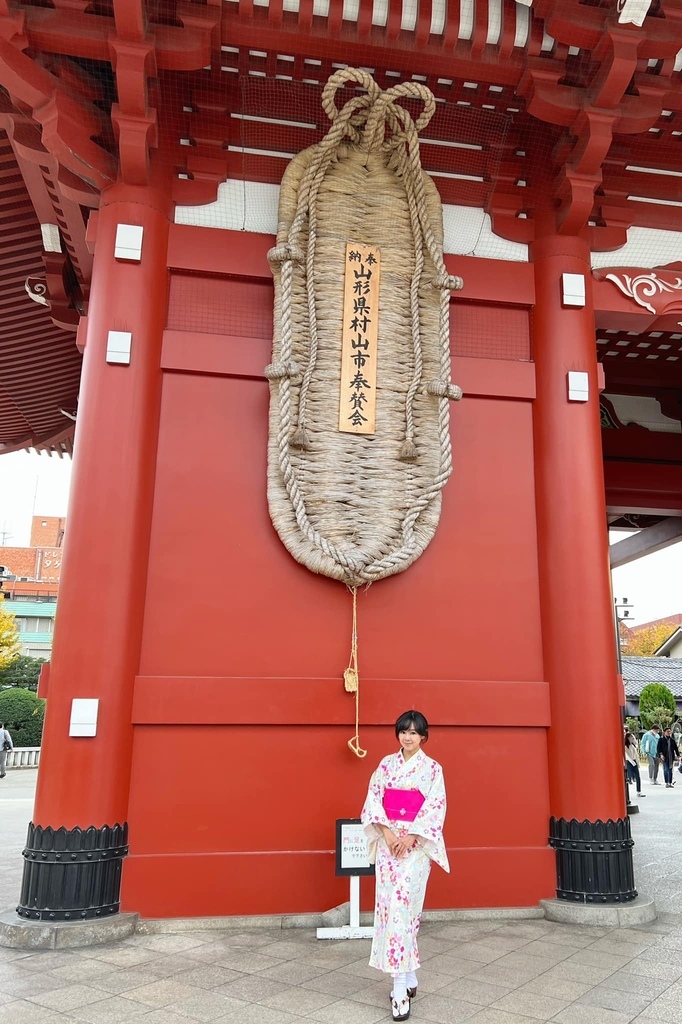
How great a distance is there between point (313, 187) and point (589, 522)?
226 cm

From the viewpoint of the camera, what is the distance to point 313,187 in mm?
3877

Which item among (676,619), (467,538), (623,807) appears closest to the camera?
(623,807)

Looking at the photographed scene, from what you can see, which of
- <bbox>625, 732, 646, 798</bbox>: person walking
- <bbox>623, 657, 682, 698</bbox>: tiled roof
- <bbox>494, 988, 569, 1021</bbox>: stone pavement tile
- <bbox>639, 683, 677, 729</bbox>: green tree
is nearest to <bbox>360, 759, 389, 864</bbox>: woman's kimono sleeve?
<bbox>494, 988, 569, 1021</bbox>: stone pavement tile

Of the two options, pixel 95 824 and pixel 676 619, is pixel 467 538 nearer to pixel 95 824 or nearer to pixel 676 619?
pixel 95 824

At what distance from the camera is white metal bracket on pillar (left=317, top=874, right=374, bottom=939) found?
306cm

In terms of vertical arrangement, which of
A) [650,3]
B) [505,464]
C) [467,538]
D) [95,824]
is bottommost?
[95,824]

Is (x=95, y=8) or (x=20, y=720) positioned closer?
(x=95, y=8)

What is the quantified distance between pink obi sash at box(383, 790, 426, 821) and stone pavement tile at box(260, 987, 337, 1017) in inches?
22.1

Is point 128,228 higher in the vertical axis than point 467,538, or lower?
higher

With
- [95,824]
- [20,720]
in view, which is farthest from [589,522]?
[20,720]

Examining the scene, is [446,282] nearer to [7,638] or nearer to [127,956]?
[127,956]

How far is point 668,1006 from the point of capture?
2359 millimetres

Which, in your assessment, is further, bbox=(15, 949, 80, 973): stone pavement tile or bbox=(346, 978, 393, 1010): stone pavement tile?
bbox=(15, 949, 80, 973): stone pavement tile

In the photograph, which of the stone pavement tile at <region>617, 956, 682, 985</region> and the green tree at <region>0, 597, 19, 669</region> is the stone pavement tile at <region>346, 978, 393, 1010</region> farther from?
the green tree at <region>0, 597, 19, 669</region>
